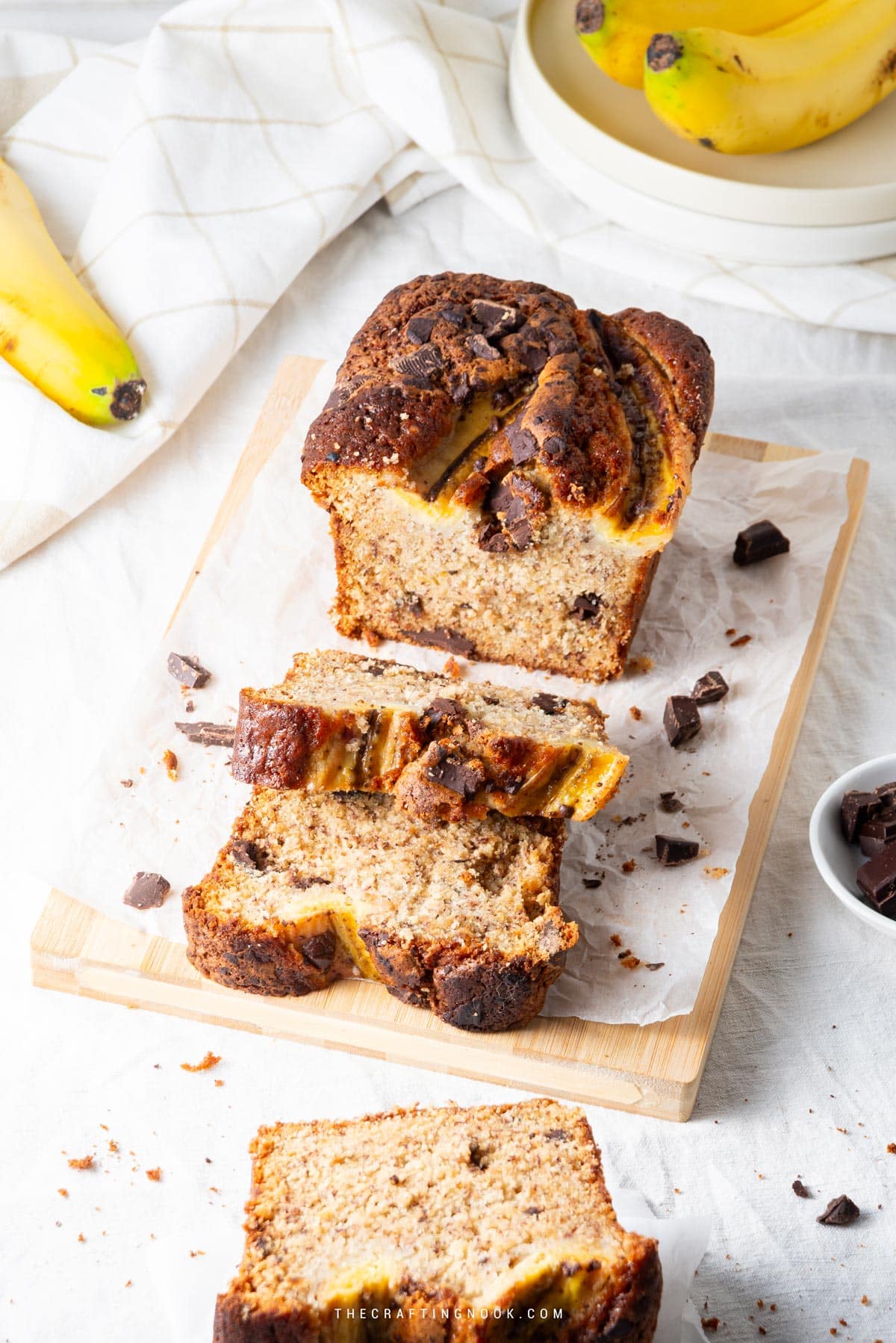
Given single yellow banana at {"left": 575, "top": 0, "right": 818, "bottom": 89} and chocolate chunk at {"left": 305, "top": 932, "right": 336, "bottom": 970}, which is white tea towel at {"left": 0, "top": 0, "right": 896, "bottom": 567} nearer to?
single yellow banana at {"left": 575, "top": 0, "right": 818, "bottom": 89}

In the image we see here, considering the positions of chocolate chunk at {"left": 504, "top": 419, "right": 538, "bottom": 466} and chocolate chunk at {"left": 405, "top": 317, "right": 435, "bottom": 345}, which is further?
chocolate chunk at {"left": 405, "top": 317, "right": 435, "bottom": 345}

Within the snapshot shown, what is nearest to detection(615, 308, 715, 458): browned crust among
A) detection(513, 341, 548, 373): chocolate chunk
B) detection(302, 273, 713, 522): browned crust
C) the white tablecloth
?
detection(302, 273, 713, 522): browned crust

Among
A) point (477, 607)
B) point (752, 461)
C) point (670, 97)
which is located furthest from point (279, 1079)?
point (670, 97)

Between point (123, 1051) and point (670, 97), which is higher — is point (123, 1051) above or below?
below

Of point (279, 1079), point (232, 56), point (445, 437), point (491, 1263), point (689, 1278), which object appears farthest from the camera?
point (232, 56)

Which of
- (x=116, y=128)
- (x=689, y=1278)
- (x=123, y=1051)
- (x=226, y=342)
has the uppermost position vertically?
(x=116, y=128)

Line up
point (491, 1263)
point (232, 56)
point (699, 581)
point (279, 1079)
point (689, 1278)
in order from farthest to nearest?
point (232, 56) → point (699, 581) → point (279, 1079) → point (689, 1278) → point (491, 1263)

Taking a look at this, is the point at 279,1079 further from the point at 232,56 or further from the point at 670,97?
the point at 232,56
